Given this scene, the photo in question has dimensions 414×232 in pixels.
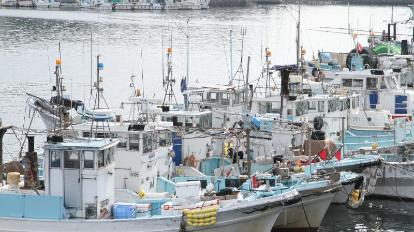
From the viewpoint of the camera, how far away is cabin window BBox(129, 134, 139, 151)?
34656 millimetres

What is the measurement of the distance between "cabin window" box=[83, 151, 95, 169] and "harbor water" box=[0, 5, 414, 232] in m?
12.4

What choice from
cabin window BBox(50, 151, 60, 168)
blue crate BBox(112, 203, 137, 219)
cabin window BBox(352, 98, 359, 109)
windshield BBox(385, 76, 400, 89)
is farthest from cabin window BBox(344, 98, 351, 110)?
cabin window BBox(50, 151, 60, 168)

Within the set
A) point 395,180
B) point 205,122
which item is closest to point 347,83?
point 395,180

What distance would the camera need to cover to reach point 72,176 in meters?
31.4

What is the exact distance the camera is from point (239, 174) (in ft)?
128

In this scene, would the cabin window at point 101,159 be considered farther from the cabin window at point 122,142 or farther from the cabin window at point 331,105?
the cabin window at point 331,105

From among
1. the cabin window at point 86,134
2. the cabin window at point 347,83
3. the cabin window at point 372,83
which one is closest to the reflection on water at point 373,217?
the cabin window at point 372,83

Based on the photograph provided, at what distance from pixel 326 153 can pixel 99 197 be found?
13142mm

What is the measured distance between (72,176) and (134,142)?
3849 millimetres

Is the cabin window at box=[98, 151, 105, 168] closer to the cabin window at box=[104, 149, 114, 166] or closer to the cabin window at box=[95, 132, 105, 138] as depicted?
the cabin window at box=[104, 149, 114, 166]

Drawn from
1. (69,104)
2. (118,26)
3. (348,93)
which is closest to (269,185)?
(69,104)

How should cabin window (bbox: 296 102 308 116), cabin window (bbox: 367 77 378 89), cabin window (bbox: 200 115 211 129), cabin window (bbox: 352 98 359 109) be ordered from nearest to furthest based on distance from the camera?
cabin window (bbox: 200 115 211 129) → cabin window (bbox: 296 102 308 116) → cabin window (bbox: 352 98 359 109) → cabin window (bbox: 367 77 378 89)

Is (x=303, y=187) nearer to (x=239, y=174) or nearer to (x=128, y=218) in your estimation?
(x=239, y=174)

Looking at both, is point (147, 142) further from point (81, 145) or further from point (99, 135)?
point (81, 145)
